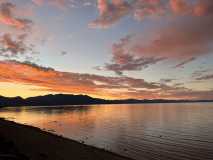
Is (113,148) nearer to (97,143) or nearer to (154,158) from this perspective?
(97,143)

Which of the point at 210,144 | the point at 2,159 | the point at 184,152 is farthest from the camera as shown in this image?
the point at 210,144

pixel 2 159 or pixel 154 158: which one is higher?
pixel 2 159

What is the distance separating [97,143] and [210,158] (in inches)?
798

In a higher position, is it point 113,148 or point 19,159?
point 19,159

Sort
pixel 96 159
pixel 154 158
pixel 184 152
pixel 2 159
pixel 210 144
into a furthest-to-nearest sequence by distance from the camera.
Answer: pixel 210 144 < pixel 184 152 < pixel 154 158 < pixel 96 159 < pixel 2 159

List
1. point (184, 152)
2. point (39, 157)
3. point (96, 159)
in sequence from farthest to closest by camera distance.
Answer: point (184, 152) < point (96, 159) < point (39, 157)

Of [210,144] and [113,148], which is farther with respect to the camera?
[210,144]

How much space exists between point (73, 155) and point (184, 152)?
18.7 metres

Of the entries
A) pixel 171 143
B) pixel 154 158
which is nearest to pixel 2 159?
pixel 154 158

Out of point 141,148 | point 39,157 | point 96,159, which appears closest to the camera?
point 39,157

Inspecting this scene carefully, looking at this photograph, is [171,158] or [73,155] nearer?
[73,155]

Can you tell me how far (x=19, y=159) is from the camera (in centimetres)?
1745

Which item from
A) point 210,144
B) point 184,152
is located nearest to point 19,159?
point 184,152

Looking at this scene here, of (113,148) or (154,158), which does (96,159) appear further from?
(113,148)
